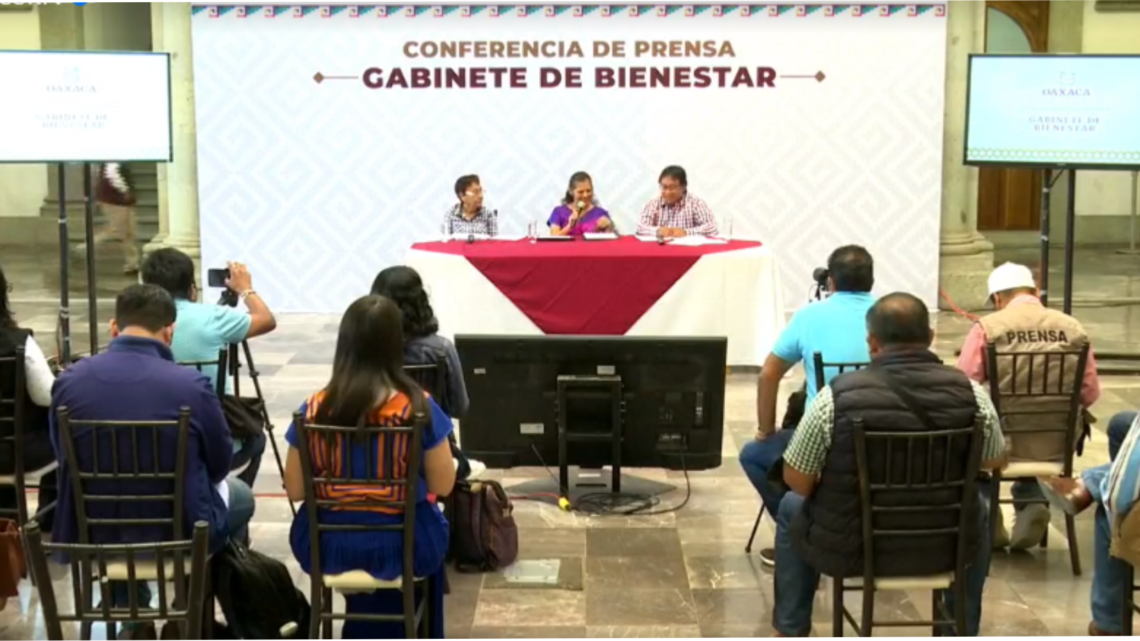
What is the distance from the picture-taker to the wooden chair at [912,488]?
3459 millimetres

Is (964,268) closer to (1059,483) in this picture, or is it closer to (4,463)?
(1059,483)

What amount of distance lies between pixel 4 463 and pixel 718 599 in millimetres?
2293

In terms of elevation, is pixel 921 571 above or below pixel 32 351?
below

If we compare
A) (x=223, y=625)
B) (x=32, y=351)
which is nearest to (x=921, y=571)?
(x=223, y=625)

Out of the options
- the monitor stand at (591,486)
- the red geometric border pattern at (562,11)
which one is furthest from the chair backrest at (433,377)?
the red geometric border pattern at (562,11)

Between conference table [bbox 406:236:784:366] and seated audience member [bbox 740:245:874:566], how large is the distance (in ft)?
9.52

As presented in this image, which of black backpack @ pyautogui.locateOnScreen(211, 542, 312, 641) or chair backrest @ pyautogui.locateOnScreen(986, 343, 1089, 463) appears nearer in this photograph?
Result: black backpack @ pyautogui.locateOnScreen(211, 542, 312, 641)

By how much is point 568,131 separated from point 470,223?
1915mm

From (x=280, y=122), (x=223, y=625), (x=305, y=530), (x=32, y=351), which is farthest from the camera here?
(x=280, y=122)

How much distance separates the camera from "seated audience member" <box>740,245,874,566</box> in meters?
4.56

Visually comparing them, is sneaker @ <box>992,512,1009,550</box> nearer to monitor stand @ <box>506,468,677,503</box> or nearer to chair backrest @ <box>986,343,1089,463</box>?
chair backrest @ <box>986,343,1089,463</box>

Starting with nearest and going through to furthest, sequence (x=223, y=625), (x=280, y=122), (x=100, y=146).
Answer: (x=223, y=625), (x=100, y=146), (x=280, y=122)

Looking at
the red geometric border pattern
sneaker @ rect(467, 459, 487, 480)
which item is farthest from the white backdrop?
sneaker @ rect(467, 459, 487, 480)

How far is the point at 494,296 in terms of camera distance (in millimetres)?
7625
